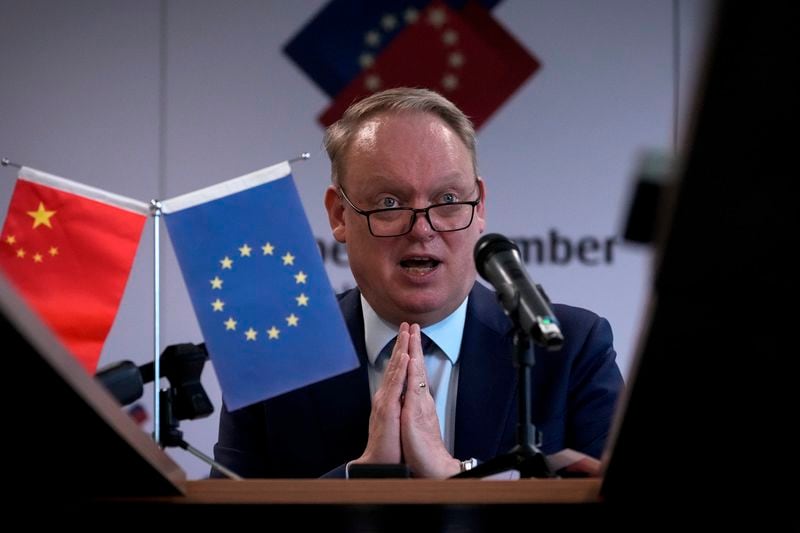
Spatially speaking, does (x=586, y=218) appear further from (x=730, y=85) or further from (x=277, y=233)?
(x=730, y=85)

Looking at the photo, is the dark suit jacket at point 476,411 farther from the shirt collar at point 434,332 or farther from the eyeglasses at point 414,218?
the eyeglasses at point 414,218

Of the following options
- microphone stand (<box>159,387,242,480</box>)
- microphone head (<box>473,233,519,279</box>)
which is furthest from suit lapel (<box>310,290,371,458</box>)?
microphone head (<box>473,233,519,279</box>)

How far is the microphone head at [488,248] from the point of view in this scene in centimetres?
159

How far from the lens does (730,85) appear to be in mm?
612

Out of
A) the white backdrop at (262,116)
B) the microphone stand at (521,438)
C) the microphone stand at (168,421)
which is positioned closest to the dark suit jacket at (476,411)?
the microphone stand at (168,421)

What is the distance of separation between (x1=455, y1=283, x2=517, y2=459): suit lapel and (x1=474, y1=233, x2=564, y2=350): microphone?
2.46ft

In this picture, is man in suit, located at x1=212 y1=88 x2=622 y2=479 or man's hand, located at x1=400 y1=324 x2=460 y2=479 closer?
man's hand, located at x1=400 y1=324 x2=460 y2=479

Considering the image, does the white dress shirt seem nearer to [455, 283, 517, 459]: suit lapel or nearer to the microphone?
[455, 283, 517, 459]: suit lapel

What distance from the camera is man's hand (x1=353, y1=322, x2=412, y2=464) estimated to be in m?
2.02

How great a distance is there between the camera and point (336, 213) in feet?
8.16

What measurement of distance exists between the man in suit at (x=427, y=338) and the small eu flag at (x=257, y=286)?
0.93ft

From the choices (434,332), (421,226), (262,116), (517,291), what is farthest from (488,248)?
(262,116)

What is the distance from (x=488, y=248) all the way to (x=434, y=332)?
83 cm

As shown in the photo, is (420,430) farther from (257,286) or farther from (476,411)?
(257,286)
